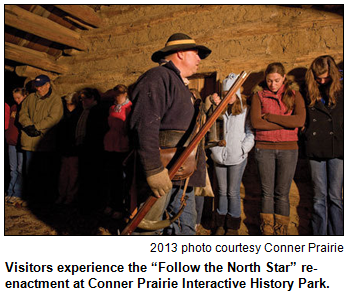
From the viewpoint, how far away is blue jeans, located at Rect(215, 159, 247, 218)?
370 cm

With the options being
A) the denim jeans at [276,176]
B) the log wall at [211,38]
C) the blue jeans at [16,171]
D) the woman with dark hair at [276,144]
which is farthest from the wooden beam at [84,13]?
the denim jeans at [276,176]

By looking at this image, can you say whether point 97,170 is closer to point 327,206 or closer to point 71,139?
point 71,139

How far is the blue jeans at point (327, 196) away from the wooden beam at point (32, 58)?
226 inches

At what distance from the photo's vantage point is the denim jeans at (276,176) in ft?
11.3

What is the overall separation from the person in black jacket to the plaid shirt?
0.74 ft

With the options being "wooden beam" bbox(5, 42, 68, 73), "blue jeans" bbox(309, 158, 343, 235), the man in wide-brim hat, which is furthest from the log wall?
the man in wide-brim hat

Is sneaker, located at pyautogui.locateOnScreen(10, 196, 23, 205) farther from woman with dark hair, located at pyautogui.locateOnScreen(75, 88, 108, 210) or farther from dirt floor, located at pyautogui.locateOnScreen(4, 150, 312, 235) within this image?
woman with dark hair, located at pyautogui.locateOnScreen(75, 88, 108, 210)

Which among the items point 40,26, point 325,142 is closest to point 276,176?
point 325,142

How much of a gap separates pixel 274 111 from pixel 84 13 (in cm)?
443

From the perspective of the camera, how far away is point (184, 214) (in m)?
2.53

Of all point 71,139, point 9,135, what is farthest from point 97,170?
point 9,135

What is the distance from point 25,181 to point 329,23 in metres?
6.19

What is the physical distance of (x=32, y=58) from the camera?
5867 mm

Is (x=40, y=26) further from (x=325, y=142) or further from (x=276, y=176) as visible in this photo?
(x=325, y=142)
